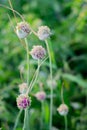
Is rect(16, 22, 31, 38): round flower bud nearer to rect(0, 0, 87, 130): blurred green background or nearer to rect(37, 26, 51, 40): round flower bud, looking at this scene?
rect(37, 26, 51, 40): round flower bud

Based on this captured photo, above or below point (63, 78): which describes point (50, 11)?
above

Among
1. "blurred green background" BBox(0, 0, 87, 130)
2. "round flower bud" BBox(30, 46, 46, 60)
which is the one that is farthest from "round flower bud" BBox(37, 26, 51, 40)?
"blurred green background" BBox(0, 0, 87, 130)

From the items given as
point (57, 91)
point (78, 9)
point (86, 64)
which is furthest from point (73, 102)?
point (78, 9)

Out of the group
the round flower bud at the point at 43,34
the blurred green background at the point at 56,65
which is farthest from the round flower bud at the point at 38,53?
the blurred green background at the point at 56,65

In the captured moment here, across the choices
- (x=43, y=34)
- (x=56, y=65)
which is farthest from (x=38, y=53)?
(x=56, y=65)

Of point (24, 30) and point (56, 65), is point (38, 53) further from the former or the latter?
point (56, 65)

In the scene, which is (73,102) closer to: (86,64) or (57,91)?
(57,91)

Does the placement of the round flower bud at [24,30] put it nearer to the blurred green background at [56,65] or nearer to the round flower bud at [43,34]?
the round flower bud at [43,34]

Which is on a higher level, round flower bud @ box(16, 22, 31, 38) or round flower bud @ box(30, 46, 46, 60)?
round flower bud @ box(16, 22, 31, 38)
